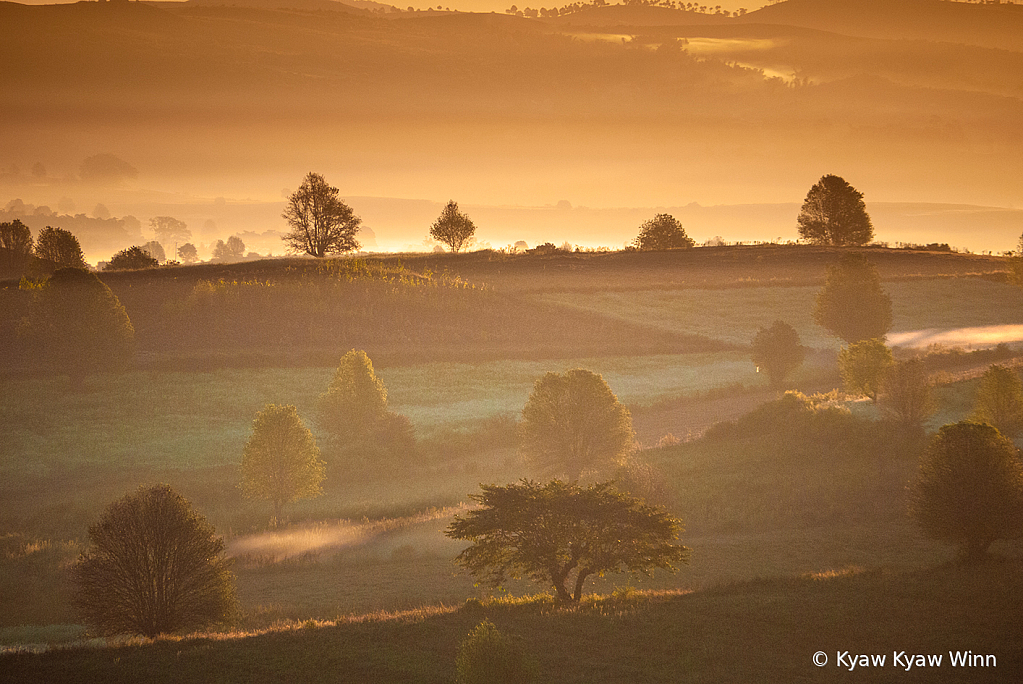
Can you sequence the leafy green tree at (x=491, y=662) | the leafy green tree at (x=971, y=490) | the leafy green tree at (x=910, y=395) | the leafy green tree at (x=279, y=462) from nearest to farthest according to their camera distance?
1. the leafy green tree at (x=491, y=662)
2. the leafy green tree at (x=971, y=490)
3. the leafy green tree at (x=279, y=462)
4. the leafy green tree at (x=910, y=395)

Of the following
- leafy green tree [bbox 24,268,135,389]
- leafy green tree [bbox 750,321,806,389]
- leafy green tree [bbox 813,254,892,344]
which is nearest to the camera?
leafy green tree [bbox 750,321,806,389]

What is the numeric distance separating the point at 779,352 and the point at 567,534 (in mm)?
41407

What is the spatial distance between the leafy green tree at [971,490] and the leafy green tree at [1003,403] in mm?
15181

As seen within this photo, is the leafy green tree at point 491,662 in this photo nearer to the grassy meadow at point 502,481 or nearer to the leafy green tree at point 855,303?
the grassy meadow at point 502,481

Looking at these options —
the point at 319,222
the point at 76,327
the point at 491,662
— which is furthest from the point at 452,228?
the point at 491,662

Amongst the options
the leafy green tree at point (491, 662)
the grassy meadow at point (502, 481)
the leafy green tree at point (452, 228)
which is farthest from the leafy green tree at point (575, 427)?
the leafy green tree at point (452, 228)

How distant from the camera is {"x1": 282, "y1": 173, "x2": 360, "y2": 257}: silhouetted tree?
98125 millimetres

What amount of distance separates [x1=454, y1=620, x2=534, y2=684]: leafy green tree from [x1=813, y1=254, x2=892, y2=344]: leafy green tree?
191 ft

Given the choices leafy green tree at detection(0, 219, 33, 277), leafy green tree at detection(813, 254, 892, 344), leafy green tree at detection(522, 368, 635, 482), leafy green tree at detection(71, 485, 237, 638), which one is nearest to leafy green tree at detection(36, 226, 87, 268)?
leafy green tree at detection(0, 219, 33, 277)

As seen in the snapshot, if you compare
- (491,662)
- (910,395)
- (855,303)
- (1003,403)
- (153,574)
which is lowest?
(491,662)

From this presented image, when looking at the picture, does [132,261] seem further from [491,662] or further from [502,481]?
[491,662]

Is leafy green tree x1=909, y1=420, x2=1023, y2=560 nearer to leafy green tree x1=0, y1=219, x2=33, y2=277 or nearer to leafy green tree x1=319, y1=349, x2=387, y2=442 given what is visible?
leafy green tree x1=319, y1=349, x2=387, y2=442

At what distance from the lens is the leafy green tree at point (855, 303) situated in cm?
6981

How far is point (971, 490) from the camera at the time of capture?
102ft
